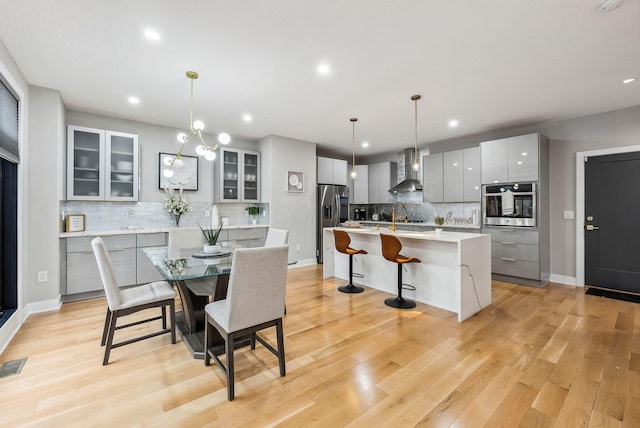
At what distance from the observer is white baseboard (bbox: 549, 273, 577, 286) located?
4428mm

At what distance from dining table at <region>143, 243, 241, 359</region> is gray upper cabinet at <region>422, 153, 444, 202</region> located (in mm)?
4471

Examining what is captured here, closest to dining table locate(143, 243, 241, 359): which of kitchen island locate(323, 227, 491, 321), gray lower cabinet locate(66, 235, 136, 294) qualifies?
gray lower cabinet locate(66, 235, 136, 294)

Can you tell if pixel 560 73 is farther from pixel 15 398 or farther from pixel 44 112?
pixel 44 112

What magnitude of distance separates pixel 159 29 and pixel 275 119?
7.67 ft

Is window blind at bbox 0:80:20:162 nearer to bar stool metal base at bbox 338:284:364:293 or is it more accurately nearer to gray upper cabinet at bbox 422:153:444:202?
bar stool metal base at bbox 338:284:364:293

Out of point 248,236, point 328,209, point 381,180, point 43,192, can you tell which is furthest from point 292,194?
point 43,192

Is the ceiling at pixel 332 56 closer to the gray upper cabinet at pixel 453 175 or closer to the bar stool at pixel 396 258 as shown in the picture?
the gray upper cabinet at pixel 453 175

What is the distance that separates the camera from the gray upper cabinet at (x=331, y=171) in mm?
6422

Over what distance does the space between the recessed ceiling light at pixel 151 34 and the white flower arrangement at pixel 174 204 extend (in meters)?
2.90

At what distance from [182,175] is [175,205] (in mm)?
577

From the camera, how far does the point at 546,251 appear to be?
455cm

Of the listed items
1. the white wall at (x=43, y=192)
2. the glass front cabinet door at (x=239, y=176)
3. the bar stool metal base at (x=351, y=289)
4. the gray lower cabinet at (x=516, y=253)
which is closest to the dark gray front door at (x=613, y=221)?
the gray lower cabinet at (x=516, y=253)

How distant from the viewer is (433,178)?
5.86 m

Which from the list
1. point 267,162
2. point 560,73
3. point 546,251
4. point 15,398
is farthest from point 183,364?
point 546,251
